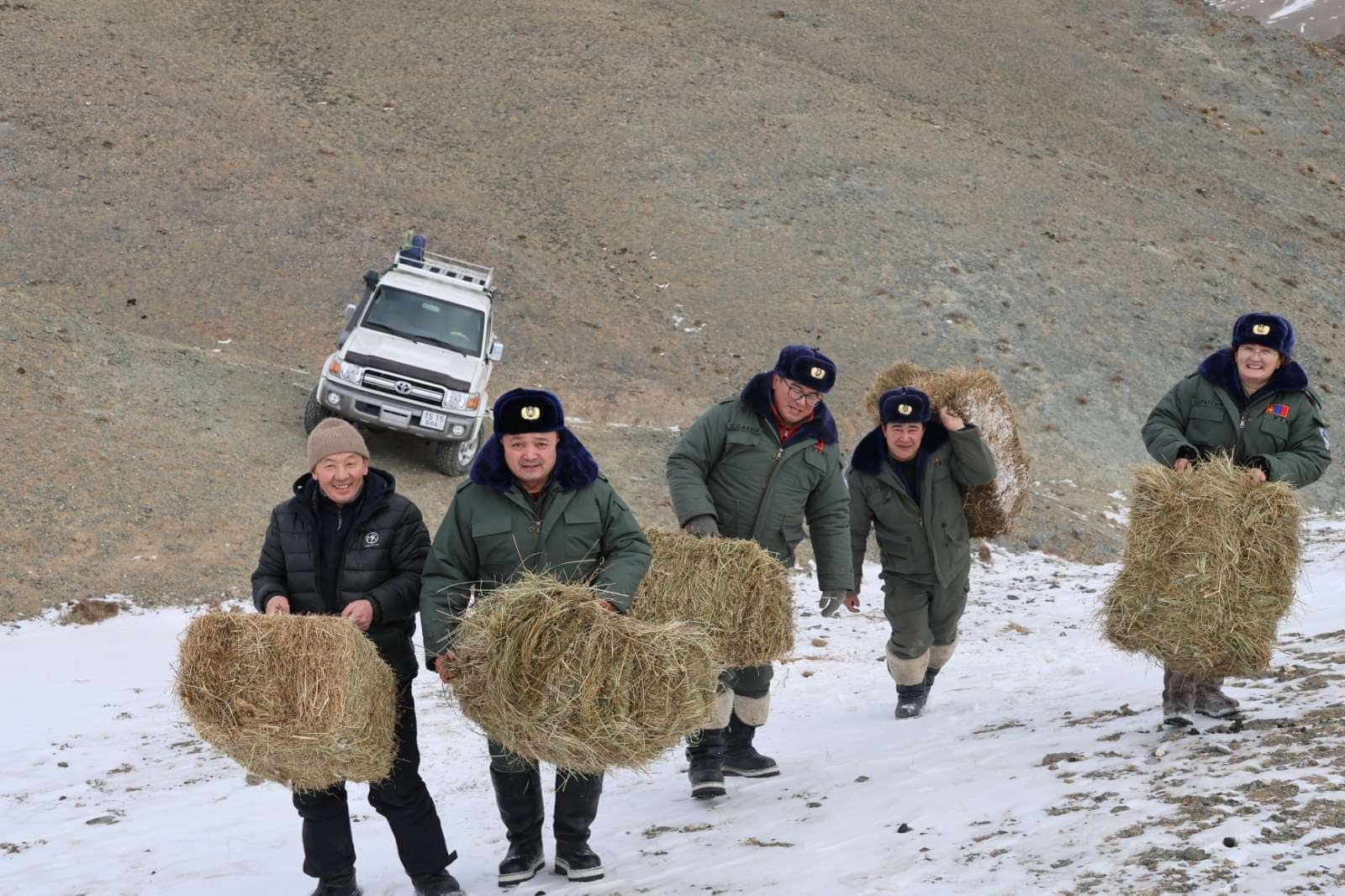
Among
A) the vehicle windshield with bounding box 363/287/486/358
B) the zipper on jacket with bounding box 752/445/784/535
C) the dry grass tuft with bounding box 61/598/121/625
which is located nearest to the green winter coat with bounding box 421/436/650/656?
the zipper on jacket with bounding box 752/445/784/535

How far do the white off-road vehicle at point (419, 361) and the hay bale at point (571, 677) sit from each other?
1010cm

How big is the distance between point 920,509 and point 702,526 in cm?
163

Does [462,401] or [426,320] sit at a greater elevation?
[426,320]

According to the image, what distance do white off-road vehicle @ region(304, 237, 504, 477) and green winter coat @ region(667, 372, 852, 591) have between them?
8519 mm

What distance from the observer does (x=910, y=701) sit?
8430 mm

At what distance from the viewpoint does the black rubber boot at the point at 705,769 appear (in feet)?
22.7

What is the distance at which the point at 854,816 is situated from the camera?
6309 millimetres

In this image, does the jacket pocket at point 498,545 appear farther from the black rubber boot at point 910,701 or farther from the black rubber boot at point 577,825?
the black rubber boot at point 910,701

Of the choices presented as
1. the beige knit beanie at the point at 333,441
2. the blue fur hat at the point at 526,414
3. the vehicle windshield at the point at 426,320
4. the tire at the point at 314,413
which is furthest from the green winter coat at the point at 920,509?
the tire at the point at 314,413

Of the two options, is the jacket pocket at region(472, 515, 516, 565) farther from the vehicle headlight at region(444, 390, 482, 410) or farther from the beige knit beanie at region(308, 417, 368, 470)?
the vehicle headlight at region(444, 390, 482, 410)

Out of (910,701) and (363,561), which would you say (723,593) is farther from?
(910,701)

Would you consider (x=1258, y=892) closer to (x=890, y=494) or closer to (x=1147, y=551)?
(x=1147, y=551)

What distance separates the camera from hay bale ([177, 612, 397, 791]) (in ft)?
16.0

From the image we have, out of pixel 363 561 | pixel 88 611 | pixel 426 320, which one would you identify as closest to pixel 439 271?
pixel 426 320
